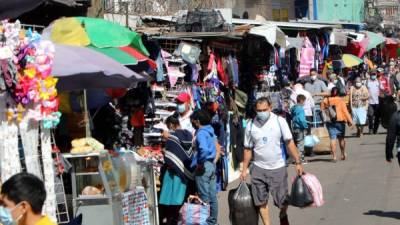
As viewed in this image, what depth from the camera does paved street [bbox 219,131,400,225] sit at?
1102 cm

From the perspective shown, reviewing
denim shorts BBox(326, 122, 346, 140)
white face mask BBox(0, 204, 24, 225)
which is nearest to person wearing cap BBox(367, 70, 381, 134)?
denim shorts BBox(326, 122, 346, 140)

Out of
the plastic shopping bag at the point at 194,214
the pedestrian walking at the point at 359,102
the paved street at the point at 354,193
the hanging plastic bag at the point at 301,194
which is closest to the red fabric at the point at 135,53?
the plastic shopping bag at the point at 194,214

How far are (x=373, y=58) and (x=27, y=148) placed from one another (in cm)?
3297

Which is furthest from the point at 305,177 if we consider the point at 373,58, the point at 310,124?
the point at 373,58

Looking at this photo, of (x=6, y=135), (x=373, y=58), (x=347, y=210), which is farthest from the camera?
(x=373, y=58)

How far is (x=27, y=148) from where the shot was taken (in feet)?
22.1

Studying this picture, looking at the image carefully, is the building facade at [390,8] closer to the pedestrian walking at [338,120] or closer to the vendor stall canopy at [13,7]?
the pedestrian walking at [338,120]

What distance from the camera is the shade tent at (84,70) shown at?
743 cm

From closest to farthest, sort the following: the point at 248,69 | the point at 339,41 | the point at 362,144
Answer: the point at 248,69
the point at 362,144
the point at 339,41

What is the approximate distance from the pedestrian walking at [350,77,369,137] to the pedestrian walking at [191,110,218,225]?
39.8 feet

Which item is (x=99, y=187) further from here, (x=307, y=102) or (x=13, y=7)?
(x=307, y=102)

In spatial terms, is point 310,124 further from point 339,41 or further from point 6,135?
point 6,135

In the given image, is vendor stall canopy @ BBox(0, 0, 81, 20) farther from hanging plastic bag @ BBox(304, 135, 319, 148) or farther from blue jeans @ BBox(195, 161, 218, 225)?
hanging plastic bag @ BBox(304, 135, 319, 148)

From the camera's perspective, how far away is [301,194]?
371 inches
